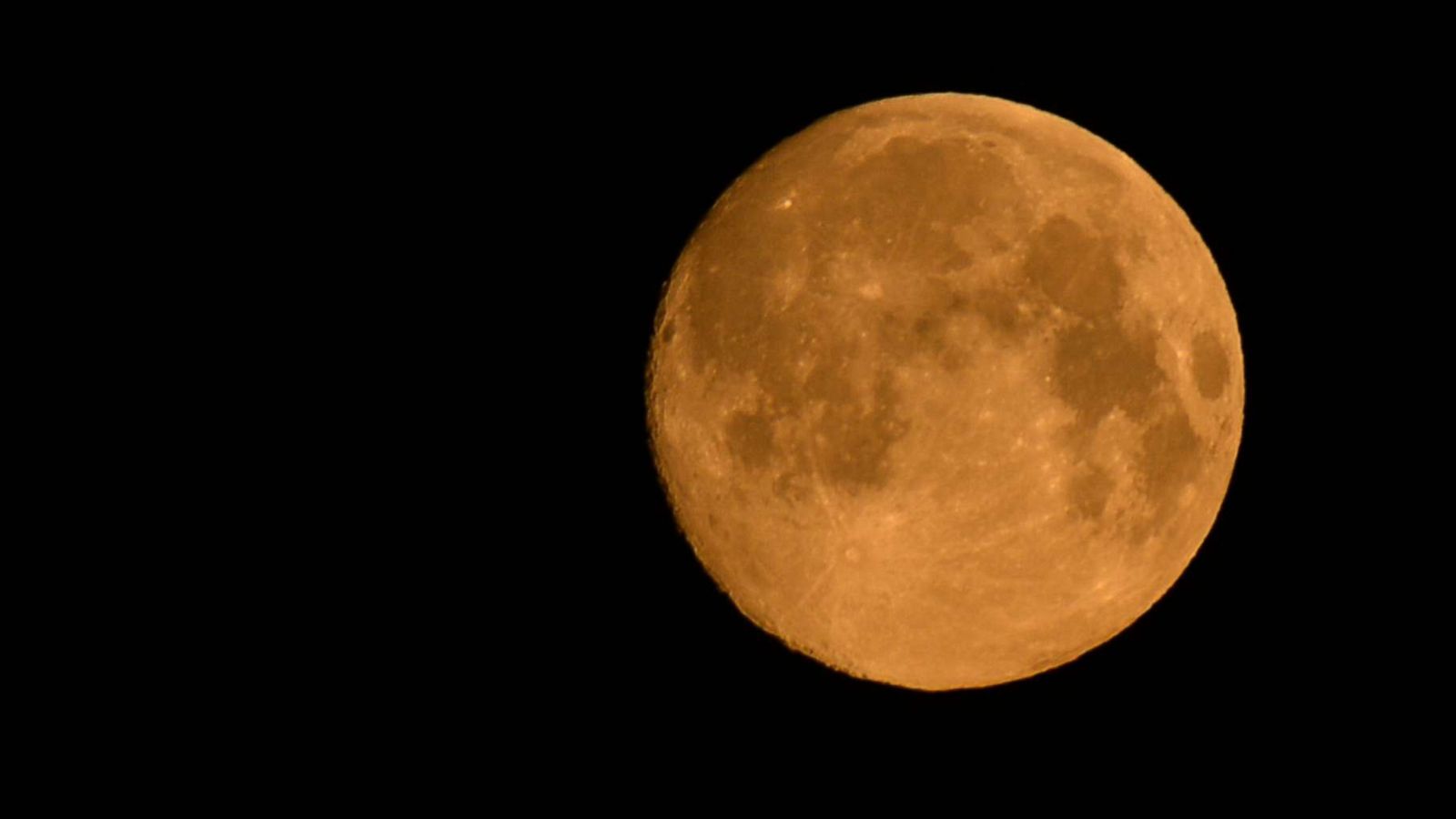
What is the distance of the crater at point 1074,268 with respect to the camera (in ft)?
10.5

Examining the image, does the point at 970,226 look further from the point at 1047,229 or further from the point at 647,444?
the point at 647,444

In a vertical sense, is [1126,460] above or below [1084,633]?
above

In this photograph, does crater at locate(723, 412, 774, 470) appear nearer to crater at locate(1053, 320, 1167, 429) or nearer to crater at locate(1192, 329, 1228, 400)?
crater at locate(1053, 320, 1167, 429)

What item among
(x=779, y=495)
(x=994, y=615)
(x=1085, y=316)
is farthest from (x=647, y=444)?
(x=1085, y=316)

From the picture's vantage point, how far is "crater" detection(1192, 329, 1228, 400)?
3416 mm

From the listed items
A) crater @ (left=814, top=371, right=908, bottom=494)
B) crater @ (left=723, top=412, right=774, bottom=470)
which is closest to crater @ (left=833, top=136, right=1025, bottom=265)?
crater @ (left=814, top=371, right=908, bottom=494)

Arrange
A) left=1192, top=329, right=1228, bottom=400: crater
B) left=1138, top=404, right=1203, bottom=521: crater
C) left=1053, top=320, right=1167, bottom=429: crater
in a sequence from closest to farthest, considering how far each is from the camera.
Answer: left=1053, top=320, right=1167, bottom=429: crater → left=1138, top=404, right=1203, bottom=521: crater → left=1192, top=329, right=1228, bottom=400: crater

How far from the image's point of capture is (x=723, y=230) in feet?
11.9

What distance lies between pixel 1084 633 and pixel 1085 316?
110 centimetres

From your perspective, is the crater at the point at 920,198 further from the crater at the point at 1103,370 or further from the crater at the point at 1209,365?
the crater at the point at 1209,365

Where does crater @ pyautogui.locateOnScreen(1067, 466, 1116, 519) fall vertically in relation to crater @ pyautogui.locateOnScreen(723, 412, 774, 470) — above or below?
above

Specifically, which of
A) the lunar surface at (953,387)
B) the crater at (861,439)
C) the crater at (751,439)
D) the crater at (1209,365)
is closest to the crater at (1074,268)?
the lunar surface at (953,387)

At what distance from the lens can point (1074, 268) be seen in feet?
10.6

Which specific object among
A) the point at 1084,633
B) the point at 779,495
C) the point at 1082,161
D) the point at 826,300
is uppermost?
the point at 1082,161
